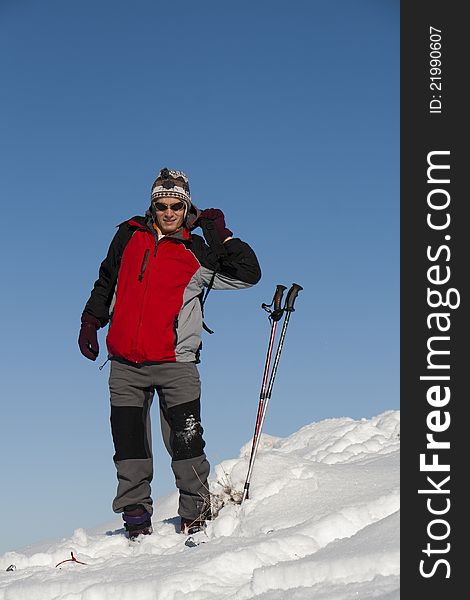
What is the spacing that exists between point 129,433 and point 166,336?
78 cm

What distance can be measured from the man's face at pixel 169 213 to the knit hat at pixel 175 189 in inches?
1.3

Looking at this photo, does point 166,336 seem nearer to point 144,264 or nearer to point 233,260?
point 144,264

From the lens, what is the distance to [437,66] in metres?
4.26

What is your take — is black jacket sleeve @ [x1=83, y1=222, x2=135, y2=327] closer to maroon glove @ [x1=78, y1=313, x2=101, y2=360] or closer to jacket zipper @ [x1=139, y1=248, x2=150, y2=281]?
maroon glove @ [x1=78, y1=313, x2=101, y2=360]

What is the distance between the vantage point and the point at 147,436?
5.96 metres

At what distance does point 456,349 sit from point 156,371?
8.55ft


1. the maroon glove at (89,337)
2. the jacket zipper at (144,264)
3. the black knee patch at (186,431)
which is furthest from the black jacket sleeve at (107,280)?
the black knee patch at (186,431)

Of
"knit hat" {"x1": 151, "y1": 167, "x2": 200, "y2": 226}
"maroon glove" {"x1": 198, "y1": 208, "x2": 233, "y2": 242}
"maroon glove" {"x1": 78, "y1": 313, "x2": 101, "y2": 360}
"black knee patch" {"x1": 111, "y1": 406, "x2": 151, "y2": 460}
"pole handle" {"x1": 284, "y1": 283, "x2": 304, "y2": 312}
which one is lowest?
"black knee patch" {"x1": 111, "y1": 406, "x2": 151, "y2": 460}

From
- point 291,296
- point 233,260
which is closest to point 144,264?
point 233,260

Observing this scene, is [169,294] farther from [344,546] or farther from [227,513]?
[344,546]

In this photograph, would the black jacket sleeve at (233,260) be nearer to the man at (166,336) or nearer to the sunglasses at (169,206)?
the man at (166,336)

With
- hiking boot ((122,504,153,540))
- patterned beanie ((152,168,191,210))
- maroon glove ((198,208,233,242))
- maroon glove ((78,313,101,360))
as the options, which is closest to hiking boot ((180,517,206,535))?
hiking boot ((122,504,153,540))

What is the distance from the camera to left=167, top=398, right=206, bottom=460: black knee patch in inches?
228

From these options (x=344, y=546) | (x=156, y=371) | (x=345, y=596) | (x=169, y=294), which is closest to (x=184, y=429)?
(x=156, y=371)
